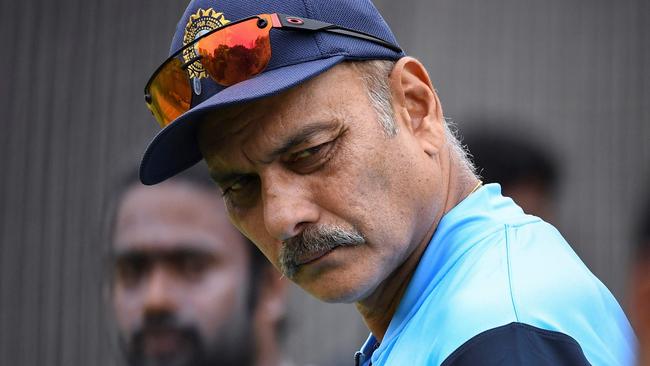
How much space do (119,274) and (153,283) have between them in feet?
0.61

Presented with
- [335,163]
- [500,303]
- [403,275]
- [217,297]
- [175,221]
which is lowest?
[217,297]

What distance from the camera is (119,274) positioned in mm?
4547

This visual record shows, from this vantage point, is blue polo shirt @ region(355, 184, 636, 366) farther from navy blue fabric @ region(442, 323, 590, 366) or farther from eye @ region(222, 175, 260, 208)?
eye @ region(222, 175, 260, 208)

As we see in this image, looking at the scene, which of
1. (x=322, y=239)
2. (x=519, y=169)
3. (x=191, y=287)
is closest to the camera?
(x=322, y=239)

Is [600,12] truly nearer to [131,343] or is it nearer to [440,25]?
[440,25]

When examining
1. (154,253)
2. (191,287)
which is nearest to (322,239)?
(191,287)

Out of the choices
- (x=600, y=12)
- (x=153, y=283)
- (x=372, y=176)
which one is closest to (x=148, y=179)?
(x=372, y=176)

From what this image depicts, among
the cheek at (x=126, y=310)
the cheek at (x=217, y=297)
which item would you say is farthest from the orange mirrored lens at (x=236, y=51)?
the cheek at (x=126, y=310)

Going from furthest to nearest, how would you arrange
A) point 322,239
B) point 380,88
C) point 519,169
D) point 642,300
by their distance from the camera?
point 519,169 < point 380,88 < point 322,239 < point 642,300

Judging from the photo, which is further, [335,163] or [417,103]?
[417,103]

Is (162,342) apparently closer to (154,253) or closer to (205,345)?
(205,345)

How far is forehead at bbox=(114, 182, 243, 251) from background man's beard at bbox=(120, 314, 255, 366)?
29 cm

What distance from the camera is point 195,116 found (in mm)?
2203

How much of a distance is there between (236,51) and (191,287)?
2.33 metres
